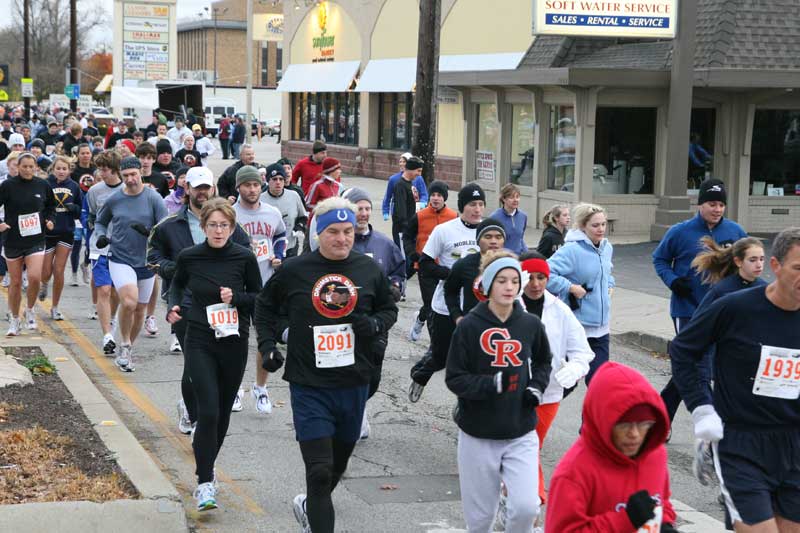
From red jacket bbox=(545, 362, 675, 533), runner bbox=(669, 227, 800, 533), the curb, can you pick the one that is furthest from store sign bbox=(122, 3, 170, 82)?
red jacket bbox=(545, 362, 675, 533)

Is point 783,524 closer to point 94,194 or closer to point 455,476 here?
point 455,476

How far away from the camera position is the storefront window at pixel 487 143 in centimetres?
2591

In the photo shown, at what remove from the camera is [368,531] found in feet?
22.1

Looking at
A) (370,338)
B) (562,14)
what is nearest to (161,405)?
(370,338)

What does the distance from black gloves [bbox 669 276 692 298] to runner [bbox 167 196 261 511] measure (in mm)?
3501

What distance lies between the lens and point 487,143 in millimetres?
26766

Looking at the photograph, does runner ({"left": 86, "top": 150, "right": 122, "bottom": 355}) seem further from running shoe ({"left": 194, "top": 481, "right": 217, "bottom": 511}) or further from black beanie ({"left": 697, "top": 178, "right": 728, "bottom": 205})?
black beanie ({"left": 697, "top": 178, "right": 728, "bottom": 205})

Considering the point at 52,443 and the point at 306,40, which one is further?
the point at 306,40

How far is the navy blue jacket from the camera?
30.4 feet

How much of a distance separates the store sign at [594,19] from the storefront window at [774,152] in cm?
337

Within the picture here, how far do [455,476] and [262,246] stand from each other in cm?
316

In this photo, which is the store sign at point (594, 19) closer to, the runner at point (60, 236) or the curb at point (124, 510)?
the runner at point (60, 236)

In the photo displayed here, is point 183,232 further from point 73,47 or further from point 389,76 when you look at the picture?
point 73,47

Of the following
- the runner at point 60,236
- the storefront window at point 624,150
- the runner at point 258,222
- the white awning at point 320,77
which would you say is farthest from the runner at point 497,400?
the white awning at point 320,77
